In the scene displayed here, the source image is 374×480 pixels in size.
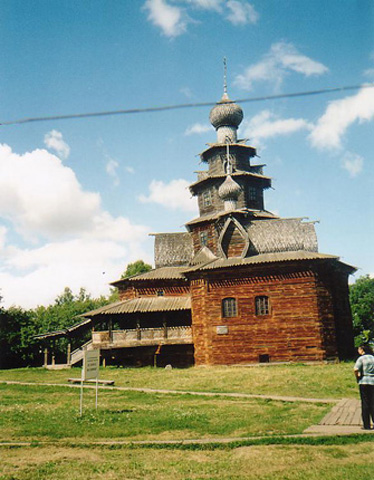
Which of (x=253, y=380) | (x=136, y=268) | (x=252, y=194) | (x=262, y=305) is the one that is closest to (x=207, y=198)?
(x=252, y=194)

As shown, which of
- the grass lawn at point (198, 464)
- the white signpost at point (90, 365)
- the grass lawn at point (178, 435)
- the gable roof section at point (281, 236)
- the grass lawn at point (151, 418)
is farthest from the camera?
the gable roof section at point (281, 236)

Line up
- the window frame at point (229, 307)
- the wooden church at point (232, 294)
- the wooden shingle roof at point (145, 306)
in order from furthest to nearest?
1. the wooden shingle roof at point (145, 306)
2. the window frame at point (229, 307)
3. the wooden church at point (232, 294)

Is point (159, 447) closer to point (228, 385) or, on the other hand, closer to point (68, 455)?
point (68, 455)

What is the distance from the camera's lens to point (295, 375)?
1950 cm

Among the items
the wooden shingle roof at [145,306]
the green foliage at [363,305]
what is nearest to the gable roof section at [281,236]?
the wooden shingle roof at [145,306]

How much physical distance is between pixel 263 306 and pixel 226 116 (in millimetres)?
17902

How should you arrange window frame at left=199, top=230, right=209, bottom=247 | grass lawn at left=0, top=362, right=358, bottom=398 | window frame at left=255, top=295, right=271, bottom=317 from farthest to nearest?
window frame at left=199, top=230, right=209, bottom=247
window frame at left=255, top=295, right=271, bottom=317
grass lawn at left=0, top=362, right=358, bottom=398

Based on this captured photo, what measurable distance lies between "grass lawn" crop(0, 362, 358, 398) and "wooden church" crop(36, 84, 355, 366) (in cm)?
190

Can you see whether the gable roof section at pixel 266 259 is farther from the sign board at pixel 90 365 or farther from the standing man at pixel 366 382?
the standing man at pixel 366 382

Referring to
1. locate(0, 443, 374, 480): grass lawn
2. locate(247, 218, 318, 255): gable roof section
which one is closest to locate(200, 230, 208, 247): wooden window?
locate(247, 218, 318, 255): gable roof section

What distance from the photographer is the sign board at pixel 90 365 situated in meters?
12.9

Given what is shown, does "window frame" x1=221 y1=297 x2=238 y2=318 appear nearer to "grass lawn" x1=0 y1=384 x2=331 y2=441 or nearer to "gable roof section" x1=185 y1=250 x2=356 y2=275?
"gable roof section" x1=185 y1=250 x2=356 y2=275

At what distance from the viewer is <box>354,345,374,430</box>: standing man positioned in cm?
848

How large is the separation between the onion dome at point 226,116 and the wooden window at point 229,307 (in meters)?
17.1
